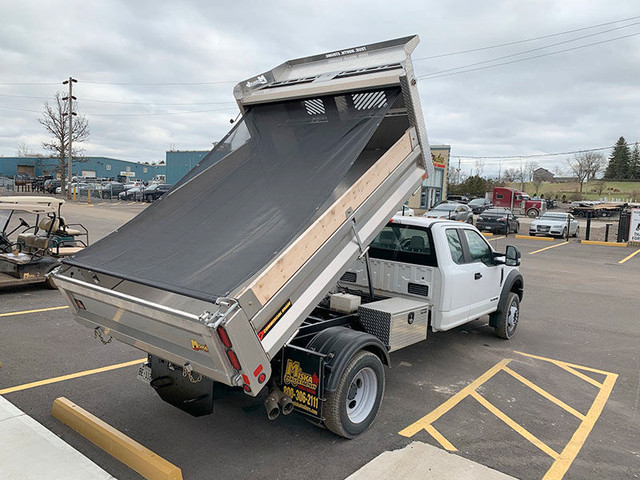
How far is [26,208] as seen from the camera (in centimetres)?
918

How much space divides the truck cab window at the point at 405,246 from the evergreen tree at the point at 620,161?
97599 millimetres

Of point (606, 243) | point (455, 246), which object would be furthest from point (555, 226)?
point (455, 246)

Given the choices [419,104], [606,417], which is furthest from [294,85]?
[606,417]

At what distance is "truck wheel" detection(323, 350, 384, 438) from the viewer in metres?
3.94

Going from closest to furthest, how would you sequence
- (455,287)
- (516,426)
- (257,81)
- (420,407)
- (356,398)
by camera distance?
(356,398), (516,426), (420,407), (257,81), (455,287)

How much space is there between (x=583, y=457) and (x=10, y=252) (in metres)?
10.6

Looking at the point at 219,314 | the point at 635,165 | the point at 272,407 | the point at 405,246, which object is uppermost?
the point at 635,165

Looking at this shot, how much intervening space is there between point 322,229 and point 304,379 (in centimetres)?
132

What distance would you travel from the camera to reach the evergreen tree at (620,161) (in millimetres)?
87062

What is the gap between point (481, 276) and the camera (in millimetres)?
6434

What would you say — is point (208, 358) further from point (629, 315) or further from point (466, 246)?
point (629, 315)

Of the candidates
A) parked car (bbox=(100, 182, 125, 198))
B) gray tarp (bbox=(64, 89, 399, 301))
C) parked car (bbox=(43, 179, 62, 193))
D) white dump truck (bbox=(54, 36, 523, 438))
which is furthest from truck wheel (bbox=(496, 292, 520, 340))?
parked car (bbox=(43, 179, 62, 193))

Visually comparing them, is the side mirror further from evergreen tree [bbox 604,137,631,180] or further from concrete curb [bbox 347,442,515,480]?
evergreen tree [bbox 604,137,631,180]

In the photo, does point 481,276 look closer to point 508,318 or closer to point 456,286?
point 456,286
